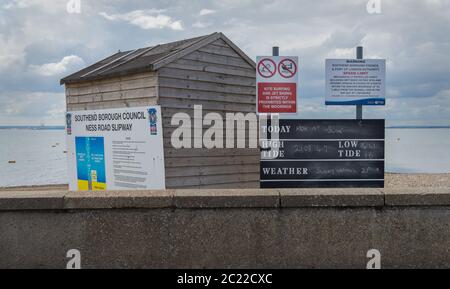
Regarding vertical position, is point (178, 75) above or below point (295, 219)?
above

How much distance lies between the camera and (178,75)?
994cm

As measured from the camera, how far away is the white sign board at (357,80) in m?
9.51

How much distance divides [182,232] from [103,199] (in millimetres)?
991

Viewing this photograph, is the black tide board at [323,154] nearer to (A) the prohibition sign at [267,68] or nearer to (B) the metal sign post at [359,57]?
(B) the metal sign post at [359,57]

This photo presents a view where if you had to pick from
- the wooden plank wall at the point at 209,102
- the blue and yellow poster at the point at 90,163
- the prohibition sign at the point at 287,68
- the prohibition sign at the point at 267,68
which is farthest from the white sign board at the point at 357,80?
the blue and yellow poster at the point at 90,163

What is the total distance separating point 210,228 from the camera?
523 centimetres

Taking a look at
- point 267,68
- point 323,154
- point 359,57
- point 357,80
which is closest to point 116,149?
point 267,68

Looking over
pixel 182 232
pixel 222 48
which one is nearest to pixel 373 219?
pixel 182 232

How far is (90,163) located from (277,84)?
5378 millimetres

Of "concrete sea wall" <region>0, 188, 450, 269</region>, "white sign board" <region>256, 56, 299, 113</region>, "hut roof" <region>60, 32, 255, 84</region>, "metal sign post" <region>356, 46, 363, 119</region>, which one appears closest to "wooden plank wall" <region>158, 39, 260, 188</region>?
"hut roof" <region>60, 32, 255, 84</region>

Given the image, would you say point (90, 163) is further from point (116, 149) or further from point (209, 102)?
point (209, 102)

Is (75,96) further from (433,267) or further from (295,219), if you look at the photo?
(433,267)

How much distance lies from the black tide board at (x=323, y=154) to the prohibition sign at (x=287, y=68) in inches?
88.6

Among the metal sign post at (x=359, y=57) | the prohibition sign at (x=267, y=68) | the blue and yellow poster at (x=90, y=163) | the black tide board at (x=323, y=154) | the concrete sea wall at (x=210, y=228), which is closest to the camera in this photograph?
the concrete sea wall at (x=210, y=228)
